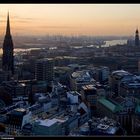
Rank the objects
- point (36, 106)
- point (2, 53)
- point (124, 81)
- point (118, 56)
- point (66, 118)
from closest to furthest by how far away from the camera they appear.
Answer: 1. point (66, 118)
2. point (36, 106)
3. point (124, 81)
4. point (2, 53)
5. point (118, 56)

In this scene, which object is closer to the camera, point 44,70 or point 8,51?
point 44,70

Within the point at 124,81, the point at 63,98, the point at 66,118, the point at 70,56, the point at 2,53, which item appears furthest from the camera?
the point at 70,56

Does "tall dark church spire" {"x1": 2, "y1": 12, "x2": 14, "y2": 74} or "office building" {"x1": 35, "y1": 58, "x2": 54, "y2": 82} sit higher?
"tall dark church spire" {"x1": 2, "y1": 12, "x2": 14, "y2": 74}

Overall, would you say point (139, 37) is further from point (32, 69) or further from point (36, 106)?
point (36, 106)

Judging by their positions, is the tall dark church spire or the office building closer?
the office building

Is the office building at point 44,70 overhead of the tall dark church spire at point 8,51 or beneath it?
beneath

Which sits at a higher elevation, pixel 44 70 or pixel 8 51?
pixel 8 51

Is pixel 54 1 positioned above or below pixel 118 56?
above

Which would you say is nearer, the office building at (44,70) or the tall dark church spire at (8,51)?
the office building at (44,70)

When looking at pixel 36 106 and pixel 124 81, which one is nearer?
pixel 36 106

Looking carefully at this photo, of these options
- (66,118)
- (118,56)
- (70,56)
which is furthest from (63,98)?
(70,56)
